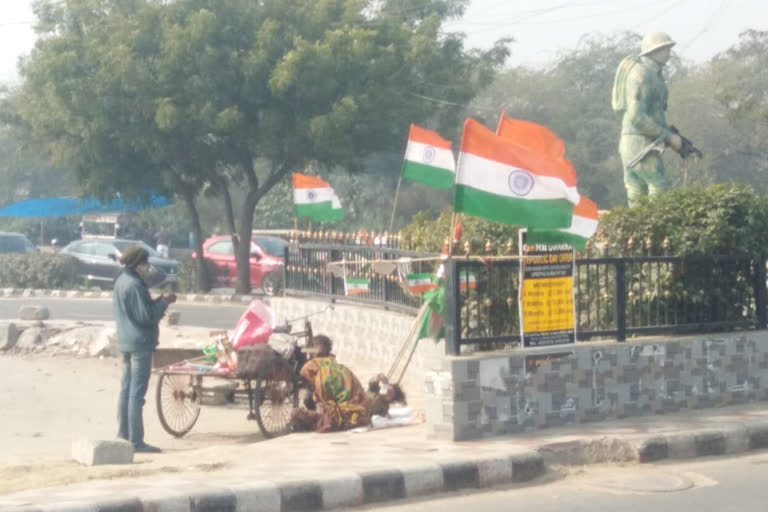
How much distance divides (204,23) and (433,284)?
16.9 m

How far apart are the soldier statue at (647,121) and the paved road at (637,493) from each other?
19.6 ft

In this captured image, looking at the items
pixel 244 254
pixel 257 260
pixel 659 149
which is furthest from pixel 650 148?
pixel 257 260

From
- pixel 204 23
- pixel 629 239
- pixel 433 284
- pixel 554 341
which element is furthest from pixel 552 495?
pixel 204 23

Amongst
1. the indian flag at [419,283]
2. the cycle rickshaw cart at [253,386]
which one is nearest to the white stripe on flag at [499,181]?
the indian flag at [419,283]

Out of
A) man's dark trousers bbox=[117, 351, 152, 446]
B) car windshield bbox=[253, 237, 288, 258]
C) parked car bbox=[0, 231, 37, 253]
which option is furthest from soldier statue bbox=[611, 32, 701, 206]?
parked car bbox=[0, 231, 37, 253]

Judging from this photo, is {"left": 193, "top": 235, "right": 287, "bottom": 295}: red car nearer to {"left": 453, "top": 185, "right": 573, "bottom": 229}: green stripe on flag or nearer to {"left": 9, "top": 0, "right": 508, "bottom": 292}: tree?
{"left": 9, "top": 0, "right": 508, "bottom": 292}: tree

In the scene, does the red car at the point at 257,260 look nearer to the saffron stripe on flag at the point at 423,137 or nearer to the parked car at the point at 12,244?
the parked car at the point at 12,244

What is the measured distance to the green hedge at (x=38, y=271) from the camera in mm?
29891

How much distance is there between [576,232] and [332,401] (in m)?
2.57

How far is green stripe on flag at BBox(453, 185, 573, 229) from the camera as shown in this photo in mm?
8406

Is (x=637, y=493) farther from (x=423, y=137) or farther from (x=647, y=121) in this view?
(x=647, y=121)

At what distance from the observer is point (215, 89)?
2569cm

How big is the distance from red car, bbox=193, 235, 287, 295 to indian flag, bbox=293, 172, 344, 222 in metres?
10.2

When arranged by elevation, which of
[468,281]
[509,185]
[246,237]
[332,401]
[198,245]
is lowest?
[332,401]
